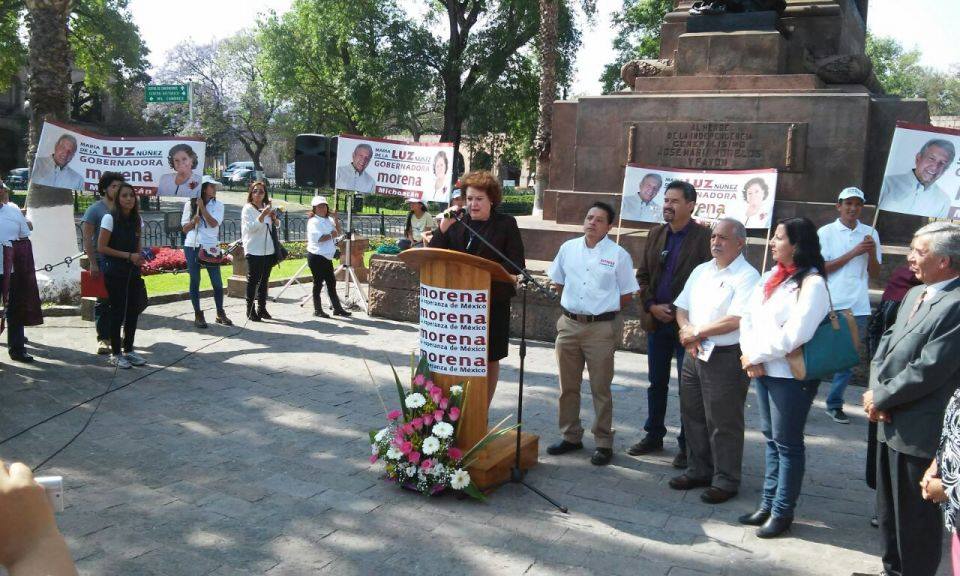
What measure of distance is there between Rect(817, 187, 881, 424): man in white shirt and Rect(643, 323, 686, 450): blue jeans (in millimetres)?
1811

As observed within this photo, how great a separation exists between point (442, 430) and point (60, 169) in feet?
24.7

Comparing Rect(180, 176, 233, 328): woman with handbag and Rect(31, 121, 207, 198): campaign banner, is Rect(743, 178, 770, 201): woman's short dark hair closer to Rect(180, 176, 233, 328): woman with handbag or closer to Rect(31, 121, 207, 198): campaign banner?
Rect(180, 176, 233, 328): woman with handbag

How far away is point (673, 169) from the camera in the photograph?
9289 millimetres

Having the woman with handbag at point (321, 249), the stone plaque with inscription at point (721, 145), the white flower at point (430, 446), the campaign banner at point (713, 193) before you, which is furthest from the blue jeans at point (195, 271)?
the white flower at point (430, 446)

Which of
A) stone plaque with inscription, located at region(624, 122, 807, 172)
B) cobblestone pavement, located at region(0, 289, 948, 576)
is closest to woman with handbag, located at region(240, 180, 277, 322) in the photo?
cobblestone pavement, located at region(0, 289, 948, 576)

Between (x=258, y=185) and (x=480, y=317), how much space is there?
22.4ft

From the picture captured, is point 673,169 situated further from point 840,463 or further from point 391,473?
point 391,473

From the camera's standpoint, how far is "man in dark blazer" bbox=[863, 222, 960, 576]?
3361 millimetres

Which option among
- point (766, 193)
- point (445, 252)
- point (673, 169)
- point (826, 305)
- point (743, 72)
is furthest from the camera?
point (743, 72)

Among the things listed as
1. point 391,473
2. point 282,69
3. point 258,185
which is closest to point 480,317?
point 391,473

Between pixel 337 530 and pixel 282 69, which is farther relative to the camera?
pixel 282 69

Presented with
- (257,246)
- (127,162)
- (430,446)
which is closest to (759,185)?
(430,446)

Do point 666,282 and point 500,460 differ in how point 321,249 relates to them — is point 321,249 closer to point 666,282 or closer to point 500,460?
point 666,282

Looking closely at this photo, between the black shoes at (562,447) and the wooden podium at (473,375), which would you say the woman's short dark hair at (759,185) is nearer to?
the black shoes at (562,447)
